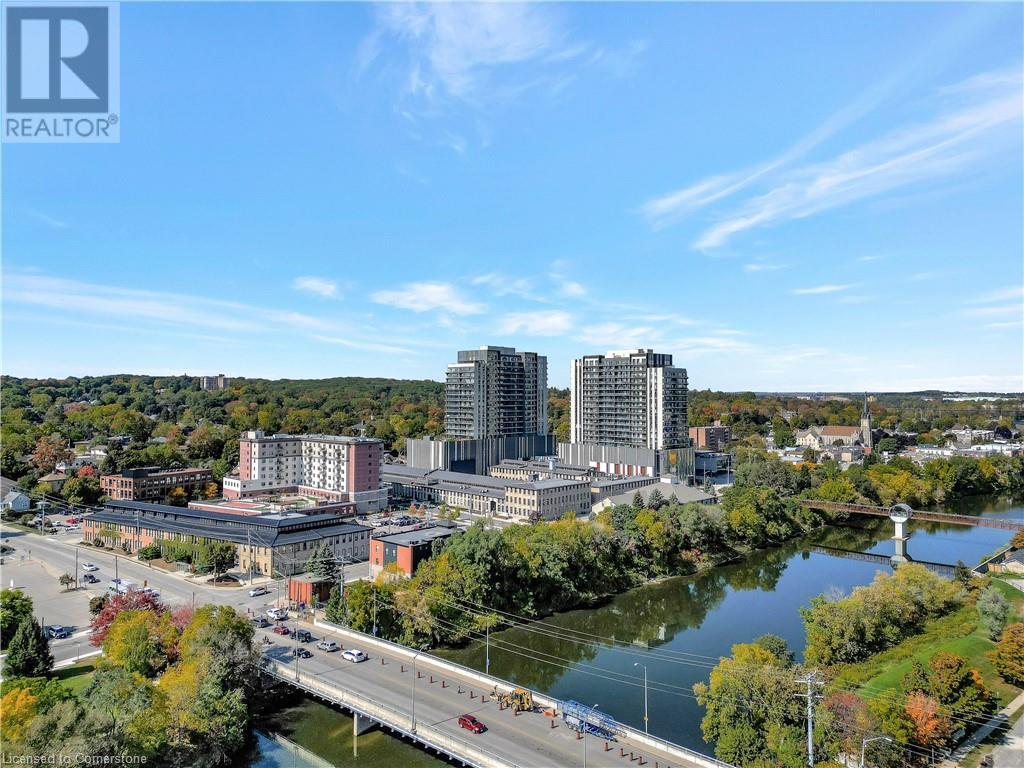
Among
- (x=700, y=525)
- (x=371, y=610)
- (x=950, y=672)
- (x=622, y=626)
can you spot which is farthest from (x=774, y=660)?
(x=700, y=525)

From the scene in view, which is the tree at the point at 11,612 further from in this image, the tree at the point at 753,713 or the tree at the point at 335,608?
the tree at the point at 753,713

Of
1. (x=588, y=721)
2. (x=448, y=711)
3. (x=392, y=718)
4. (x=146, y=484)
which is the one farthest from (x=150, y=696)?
(x=146, y=484)

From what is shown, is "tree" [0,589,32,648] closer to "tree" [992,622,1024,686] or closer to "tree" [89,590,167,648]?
"tree" [89,590,167,648]

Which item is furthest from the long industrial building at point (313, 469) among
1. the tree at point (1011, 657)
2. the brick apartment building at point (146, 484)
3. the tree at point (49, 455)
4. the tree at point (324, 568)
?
the tree at point (1011, 657)

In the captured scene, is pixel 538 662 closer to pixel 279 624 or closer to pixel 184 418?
pixel 279 624

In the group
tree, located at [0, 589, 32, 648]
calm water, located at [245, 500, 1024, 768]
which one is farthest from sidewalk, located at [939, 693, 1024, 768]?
tree, located at [0, 589, 32, 648]

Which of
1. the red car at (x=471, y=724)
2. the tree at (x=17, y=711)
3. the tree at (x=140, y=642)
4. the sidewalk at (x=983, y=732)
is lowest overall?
the sidewalk at (x=983, y=732)

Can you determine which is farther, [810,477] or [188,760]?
[810,477]
